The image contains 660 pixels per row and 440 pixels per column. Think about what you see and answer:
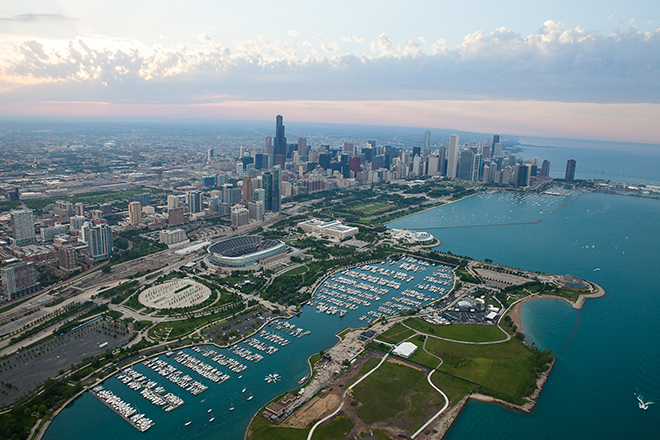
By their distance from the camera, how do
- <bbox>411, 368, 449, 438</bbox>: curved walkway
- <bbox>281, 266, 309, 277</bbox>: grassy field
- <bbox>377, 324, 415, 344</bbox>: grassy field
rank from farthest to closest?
<bbox>281, 266, 309, 277</bbox>: grassy field → <bbox>377, 324, 415, 344</bbox>: grassy field → <bbox>411, 368, 449, 438</bbox>: curved walkway

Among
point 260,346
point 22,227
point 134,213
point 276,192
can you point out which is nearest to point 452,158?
point 276,192

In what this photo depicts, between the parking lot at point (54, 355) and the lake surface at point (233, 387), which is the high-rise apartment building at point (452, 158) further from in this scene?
the parking lot at point (54, 355)

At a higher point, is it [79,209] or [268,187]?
[268,187]

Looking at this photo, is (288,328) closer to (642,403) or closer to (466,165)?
(642,403)

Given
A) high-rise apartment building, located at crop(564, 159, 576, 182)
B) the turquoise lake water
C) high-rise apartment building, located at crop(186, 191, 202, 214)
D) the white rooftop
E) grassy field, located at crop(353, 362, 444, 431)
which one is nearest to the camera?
the turquoise lake water

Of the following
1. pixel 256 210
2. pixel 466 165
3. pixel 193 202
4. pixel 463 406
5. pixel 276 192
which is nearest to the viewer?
pixel 463 406

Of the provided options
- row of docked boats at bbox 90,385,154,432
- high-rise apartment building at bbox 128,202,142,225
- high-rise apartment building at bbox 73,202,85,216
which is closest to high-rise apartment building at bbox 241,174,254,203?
high-rise apartment building at bbox 128,202,142,225

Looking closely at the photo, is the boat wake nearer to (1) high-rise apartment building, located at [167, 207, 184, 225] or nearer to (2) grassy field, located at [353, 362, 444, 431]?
(2) grassy field, located at [353, 362, 444, 431]
